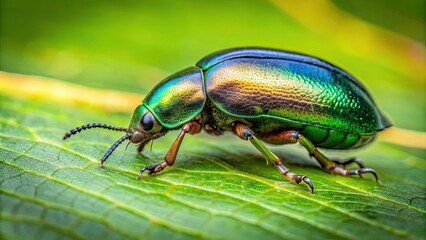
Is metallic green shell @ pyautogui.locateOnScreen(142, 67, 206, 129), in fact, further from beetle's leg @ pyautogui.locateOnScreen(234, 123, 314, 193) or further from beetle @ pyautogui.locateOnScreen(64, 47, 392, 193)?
beetle's leg @ pyautogui.locateOnScreen(234, 123, 314, 193)

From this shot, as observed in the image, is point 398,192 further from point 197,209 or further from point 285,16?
point 285,16

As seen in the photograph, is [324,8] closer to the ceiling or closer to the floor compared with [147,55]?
closer to the ceiling

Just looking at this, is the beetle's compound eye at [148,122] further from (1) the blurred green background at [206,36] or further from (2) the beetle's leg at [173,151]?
(1) the blurred green background at [206,36]

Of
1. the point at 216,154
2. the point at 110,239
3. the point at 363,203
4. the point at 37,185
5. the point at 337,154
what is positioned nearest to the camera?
the point at 110,239

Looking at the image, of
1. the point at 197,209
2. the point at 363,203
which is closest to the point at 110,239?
the point at 197,209

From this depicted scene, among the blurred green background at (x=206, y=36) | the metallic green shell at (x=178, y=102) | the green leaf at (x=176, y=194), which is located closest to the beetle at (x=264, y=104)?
the metallic green shell at (x=178, y=102)

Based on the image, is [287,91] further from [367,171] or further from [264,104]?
[367,171]
